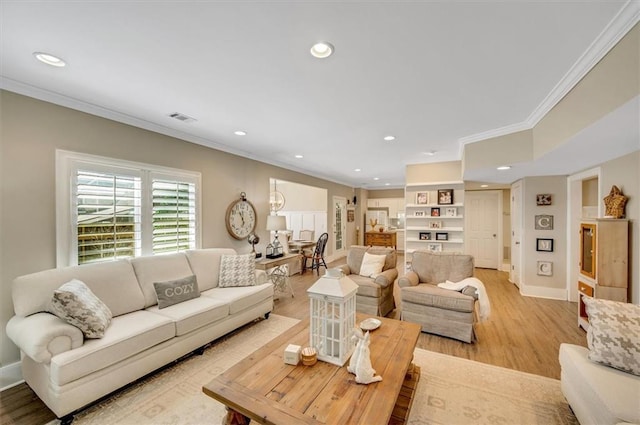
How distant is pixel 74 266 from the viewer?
8.25 ft

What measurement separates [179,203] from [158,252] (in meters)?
0.70

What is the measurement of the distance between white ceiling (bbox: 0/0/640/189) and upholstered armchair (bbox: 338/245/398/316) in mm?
1940

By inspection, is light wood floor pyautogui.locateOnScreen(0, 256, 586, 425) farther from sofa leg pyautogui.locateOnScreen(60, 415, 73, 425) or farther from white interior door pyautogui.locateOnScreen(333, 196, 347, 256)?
white interior door pyautogui.locateOnScreen(333, 196, 347, 256)

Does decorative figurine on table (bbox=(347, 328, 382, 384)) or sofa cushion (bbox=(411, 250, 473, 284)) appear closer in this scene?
decorative figurine on table (bbox=(347, 328, 382, 384))

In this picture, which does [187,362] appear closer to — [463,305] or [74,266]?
[74,266]

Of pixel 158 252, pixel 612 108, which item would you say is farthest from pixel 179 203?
pixel 612 108

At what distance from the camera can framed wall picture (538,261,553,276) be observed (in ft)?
14.7

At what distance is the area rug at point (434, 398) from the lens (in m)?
1.86

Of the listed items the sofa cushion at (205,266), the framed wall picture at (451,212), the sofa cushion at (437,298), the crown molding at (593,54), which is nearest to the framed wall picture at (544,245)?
the framed wall picture at (451,212)

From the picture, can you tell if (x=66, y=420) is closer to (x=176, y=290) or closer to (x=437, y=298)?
(x=176, y=290)

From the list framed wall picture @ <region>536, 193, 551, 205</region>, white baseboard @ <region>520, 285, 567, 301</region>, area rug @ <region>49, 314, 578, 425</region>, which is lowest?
area rug @ <region>49, 314, 578, 425</region>

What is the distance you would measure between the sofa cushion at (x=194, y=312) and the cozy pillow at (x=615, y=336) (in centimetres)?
315

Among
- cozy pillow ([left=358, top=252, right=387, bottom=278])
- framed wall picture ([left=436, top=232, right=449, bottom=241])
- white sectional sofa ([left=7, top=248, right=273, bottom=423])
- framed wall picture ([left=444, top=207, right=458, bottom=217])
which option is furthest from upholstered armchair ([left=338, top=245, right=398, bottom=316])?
framed wall picture ([left=444, top=207, right=458, bottom=217])

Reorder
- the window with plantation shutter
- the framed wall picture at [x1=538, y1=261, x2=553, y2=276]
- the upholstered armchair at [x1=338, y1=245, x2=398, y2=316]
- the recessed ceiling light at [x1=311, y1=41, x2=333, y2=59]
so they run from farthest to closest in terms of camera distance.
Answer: the framed wall picture at [x1=538, y1=261, x2=553, y2=276] → the upholstered armchair at [x1=338, y1=245, x2=398, y2=316] → the window with plantation shutter → the recessed ceiling light at [x1=311, y1=41, x2=333, y2=59]
